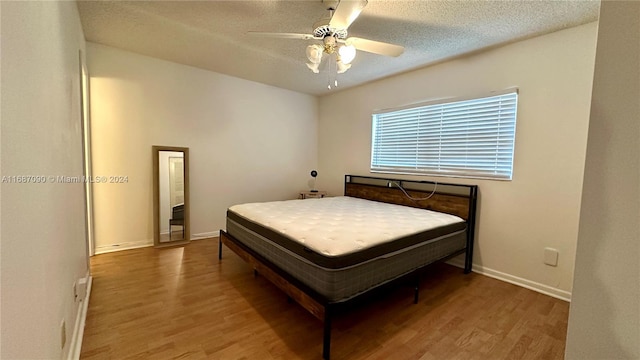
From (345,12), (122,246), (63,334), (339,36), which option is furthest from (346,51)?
(122,246)

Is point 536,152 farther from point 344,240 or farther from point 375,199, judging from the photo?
point 344,240

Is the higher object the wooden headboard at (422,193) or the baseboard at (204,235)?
the wooden headboard at (422,193)

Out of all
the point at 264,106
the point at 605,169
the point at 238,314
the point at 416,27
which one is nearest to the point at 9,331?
the point at 238,314

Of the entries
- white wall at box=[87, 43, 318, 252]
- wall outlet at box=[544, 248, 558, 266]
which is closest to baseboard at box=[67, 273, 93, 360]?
white wall at box=[87, 43, 318, 252]

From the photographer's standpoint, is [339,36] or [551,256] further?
[551,256]

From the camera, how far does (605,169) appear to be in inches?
25.5

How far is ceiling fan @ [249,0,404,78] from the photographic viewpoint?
67.7 inches

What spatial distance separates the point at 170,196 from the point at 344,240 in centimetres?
285

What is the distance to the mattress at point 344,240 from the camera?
1.73 metres

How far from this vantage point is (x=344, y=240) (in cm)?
188

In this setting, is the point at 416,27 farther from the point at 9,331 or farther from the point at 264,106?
the point at 9,331

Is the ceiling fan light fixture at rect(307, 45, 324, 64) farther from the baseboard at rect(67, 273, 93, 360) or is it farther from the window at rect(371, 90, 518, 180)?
the baseboard at rect(67, 273, 93, 360)

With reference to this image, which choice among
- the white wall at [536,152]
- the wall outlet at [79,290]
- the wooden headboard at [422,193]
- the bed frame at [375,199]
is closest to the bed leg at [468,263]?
the bed frame at [375,199]

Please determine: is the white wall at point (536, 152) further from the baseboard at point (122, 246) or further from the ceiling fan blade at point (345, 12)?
the baseboard at point (122, 246)
